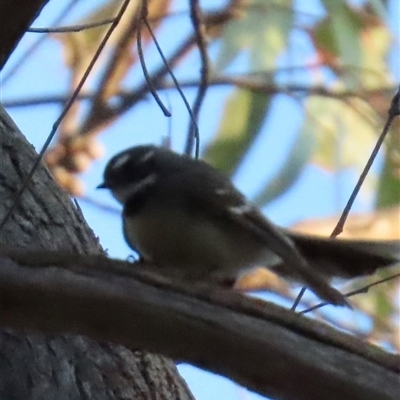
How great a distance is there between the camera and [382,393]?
1.37 m

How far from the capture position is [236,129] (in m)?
4.16

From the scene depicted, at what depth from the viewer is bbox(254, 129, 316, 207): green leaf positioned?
3809 millimetres

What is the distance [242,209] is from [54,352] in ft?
1.79

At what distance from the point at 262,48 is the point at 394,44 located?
59 cm

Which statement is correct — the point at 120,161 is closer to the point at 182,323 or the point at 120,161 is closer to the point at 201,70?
the point at 201,70

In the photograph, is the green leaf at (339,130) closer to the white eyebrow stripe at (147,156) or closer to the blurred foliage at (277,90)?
the blurred foliage at (277,90)

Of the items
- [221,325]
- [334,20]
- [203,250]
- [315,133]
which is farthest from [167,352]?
[315,133]

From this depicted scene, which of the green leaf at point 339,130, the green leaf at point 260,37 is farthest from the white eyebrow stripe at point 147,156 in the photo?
the green leaf at point 339,130

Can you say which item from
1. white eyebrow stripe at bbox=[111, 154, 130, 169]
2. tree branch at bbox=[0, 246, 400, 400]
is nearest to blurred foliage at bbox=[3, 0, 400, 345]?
white eyebrow stripe at bbox=[111, 154, 130, 169]

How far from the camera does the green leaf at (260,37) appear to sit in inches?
156

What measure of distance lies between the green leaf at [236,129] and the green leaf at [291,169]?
0.16 meters

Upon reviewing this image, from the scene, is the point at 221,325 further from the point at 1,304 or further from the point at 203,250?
the point at 203,250

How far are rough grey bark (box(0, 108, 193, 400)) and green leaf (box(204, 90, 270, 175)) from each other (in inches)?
63.1

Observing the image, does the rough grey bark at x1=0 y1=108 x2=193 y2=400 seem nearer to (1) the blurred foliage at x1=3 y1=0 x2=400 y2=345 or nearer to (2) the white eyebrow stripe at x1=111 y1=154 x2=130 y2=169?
(2) the white eyebrow stripe at x1=111 y1=154 x2=130 y2=169
